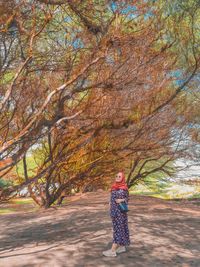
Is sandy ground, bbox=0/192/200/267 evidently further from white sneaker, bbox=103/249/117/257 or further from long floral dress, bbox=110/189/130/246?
long floral dress, bbox=110/189/130/246

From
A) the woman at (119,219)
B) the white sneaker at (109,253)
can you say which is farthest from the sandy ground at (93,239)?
the woman at (119,219)

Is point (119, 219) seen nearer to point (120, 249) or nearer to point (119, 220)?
point (119, 220)

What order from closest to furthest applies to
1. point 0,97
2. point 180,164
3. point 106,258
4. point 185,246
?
1. point 106,258
2. point 185,246
3. point 0,97
4. point 180,164

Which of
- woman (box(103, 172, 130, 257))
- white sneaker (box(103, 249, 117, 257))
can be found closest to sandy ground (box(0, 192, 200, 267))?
white sneaker (box(103, 249, 117, 257))

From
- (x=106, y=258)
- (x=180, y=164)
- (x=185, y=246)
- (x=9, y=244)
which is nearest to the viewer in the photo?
(x=106, y=258)

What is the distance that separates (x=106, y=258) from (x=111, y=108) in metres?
5.26

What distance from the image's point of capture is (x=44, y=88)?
12.2 metres

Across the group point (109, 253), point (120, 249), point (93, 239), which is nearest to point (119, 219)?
point (120, 249)

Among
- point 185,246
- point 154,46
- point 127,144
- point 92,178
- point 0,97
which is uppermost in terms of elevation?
point 154,46

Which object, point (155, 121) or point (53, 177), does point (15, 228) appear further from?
point (155, 121)

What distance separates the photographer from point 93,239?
8859mm

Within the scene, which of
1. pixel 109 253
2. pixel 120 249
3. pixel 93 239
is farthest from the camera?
pixel 93 239

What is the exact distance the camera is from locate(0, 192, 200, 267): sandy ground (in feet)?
24.3

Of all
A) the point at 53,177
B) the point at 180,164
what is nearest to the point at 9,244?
the point at 53,177
